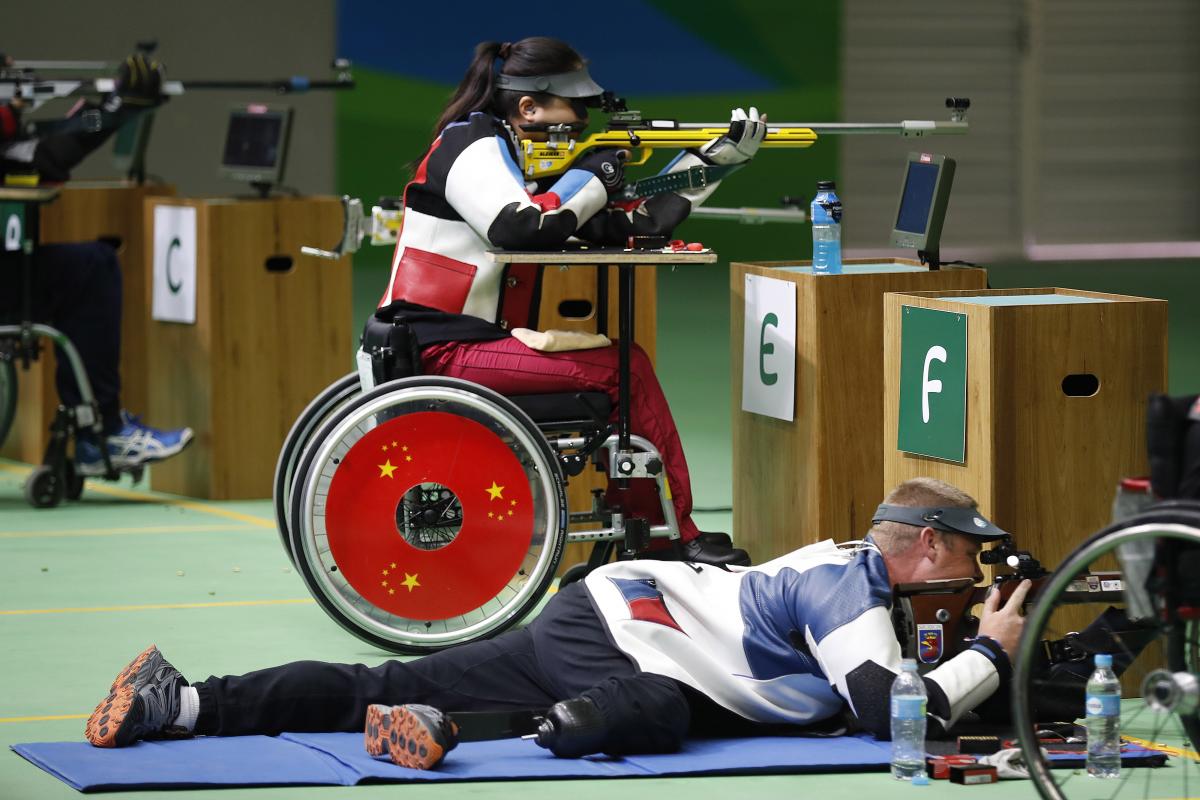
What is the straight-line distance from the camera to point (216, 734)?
4383 mm

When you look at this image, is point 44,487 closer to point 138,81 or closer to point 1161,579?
point 138,81

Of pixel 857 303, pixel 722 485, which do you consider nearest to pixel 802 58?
→ pixel 722 485

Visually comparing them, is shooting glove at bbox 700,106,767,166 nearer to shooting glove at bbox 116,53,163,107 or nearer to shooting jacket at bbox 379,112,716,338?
shooting jacket at bbox 379,112,716,338

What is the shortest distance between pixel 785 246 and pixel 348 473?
11639mm

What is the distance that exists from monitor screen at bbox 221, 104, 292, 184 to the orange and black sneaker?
4.27 metres

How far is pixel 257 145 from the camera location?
27.4ft

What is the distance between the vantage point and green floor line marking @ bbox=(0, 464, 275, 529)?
750cm

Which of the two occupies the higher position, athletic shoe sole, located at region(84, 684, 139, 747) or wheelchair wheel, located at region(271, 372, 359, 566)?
wheelchair wheel, located at region(271, 372, 359, 566)

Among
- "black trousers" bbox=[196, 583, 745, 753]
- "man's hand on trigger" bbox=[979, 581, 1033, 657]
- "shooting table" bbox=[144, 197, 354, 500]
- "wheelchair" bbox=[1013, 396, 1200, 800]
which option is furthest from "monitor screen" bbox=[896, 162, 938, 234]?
"shooting table" bbox=[144, 197, 354, 500]

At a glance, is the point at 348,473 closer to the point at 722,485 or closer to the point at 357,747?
the point at 357,747

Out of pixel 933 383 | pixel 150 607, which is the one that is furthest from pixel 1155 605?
pixel 150 607

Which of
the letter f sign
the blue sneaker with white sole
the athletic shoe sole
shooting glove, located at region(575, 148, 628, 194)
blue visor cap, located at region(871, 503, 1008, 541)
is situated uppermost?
shooting glove, located at region(575, 148, 628, 194)

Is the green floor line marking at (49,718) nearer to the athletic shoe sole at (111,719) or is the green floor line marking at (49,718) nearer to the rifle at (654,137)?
the athletic shoe sole at (111,719)

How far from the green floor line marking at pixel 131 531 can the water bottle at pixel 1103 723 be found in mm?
3761
